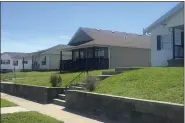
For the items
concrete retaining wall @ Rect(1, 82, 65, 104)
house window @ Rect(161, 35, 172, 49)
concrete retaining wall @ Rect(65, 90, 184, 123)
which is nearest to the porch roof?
house window @ Rect(161, 35, 172, 49)

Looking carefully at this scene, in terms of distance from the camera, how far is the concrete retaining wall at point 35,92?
1586 cm

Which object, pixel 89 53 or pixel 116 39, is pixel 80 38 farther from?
pixel 116 39

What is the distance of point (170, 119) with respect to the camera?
7629 millimetres

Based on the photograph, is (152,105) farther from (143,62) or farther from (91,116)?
(143,62)

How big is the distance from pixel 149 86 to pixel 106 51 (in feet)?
68.7

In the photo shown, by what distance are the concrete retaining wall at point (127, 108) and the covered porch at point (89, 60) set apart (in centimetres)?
1741

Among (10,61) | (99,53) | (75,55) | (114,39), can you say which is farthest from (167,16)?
(10,61)

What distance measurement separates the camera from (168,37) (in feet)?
72.4

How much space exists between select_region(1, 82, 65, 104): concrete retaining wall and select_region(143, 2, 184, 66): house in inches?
325

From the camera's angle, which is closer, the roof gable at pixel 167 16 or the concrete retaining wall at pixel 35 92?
the concrete retaining wall at pixel 35 92

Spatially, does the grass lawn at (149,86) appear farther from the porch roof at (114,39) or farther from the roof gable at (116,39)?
the roof gable at (116,39)

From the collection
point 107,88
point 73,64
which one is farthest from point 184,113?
→ point 73,64

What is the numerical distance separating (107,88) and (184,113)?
18.6 ft

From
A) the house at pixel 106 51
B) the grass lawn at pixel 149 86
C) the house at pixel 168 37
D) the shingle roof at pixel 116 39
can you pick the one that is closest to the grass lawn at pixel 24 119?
the grass lawn at pixel 149 86
